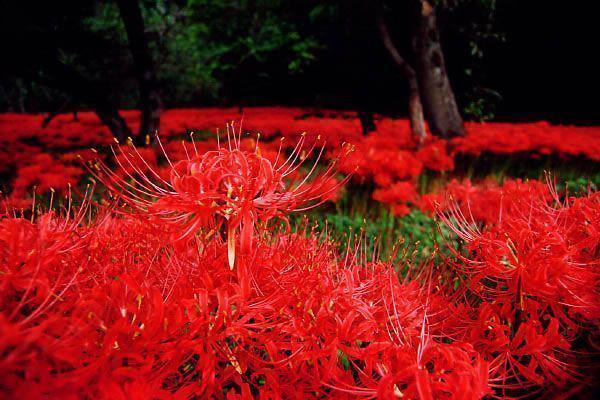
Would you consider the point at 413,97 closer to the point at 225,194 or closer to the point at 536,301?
the point at 536,301

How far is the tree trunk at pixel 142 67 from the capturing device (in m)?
4.18

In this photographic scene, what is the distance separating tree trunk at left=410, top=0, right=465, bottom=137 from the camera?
16.5 feet

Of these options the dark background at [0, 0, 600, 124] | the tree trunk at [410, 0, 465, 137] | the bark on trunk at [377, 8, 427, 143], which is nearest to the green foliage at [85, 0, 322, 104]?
the dark background at [0, 0, 600, 124]

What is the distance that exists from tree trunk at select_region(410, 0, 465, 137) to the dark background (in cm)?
45

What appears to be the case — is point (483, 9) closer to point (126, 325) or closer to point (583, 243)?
point (583, 243)

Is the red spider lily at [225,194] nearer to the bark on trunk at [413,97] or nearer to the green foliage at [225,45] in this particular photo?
the bark on trunk at [413,97]

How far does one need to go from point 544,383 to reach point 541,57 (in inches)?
372

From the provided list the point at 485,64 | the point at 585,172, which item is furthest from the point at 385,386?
the point at 485,64

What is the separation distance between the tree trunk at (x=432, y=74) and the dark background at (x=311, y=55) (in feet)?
1.49

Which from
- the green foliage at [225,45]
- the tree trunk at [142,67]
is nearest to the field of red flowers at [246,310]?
the tree trunk at [142,67]

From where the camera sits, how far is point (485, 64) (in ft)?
31.2

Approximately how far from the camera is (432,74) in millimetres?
5273

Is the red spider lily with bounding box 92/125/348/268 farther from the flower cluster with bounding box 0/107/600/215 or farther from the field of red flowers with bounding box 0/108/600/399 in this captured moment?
the flower cluster with bounding box 0/107/600/215

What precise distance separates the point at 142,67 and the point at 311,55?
1039cm
